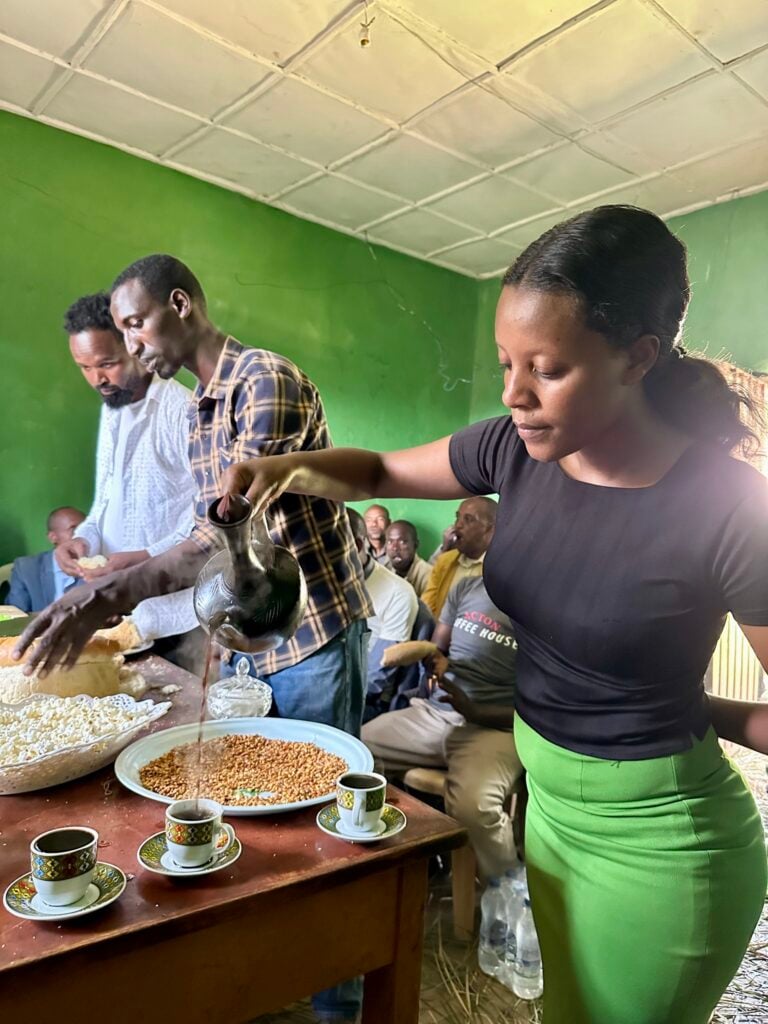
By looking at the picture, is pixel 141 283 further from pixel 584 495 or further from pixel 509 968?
pixel 509 968

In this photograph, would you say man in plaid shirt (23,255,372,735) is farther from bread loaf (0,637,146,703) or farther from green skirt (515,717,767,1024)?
green skirt (515,717,767,1024)

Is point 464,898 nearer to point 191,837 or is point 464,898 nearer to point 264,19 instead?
point 191,837

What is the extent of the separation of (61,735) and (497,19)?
7.44 feet

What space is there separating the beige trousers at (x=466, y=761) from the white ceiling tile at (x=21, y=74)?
8.46ft

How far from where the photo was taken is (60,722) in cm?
112

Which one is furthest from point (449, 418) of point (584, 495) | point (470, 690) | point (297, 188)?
point (584, 495)

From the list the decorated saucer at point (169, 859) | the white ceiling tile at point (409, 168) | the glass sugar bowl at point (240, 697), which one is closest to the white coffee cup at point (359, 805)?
the decorated saucer at point (169, 859)

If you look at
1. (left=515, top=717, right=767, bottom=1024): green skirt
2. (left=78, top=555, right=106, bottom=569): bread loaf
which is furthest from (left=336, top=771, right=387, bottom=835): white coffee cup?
(left=78, top=555, right=106, bottom=569): bread loaf

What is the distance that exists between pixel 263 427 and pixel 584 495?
653 mm

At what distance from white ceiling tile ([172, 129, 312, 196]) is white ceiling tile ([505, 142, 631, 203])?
0.99 m

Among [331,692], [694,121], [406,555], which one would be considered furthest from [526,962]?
[694,121]

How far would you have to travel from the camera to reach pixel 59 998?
0.68 meters

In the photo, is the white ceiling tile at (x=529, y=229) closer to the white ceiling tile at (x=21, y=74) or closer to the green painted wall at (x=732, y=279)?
the green painted wall at (x=732, y=279)

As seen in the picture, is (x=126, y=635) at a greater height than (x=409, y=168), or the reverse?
(x=409, y=168)
